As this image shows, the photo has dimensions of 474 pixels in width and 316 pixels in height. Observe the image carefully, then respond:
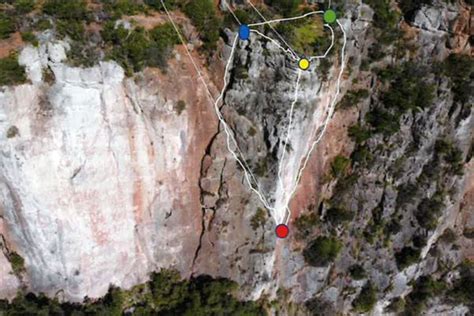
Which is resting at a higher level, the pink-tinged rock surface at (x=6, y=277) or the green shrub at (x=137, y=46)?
the green shrub at (x=137, y=46)

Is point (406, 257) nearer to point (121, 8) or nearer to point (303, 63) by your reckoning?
point (303, 63)

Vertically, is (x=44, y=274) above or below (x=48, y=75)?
below

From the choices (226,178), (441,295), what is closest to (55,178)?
(226,178)

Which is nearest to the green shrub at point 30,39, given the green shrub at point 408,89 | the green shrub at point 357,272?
the green shrub at point 408,89

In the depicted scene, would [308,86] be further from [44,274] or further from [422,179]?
[44,274]

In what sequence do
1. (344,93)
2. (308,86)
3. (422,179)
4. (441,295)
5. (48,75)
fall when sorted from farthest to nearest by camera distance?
1. (441,295)
2. (422,179)
3. (344,93)
4. (308,86)
5. (48,75)

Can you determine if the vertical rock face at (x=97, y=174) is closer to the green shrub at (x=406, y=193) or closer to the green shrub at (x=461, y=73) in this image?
the green shrub at (x=406, y=193)

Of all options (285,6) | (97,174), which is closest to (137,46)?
(97,174)
